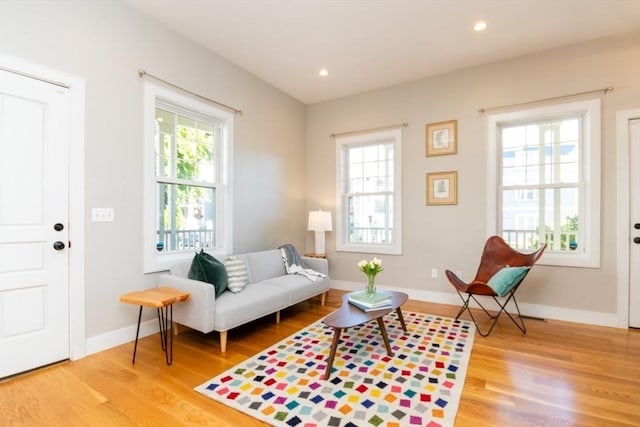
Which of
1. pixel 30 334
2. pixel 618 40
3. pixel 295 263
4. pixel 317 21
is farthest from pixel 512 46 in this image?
pixel 30 334

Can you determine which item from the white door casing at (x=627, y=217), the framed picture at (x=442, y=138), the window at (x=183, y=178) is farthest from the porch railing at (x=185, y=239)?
the white door casing at (x=627, y=217)

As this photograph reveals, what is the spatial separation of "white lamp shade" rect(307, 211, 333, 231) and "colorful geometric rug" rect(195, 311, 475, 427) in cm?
177

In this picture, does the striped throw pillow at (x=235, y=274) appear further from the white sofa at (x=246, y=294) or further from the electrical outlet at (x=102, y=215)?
the electrical outlet at (x=102, y=215)

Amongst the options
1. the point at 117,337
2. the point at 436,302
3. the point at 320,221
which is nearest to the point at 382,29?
the point at 320,221

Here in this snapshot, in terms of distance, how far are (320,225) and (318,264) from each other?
0.64 metres

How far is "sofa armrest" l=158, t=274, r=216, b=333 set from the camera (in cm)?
243

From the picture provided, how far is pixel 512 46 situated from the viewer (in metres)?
3.28

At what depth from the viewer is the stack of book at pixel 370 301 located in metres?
2.49

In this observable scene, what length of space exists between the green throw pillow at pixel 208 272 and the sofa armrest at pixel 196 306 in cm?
18

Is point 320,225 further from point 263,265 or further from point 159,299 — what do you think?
point 159,299

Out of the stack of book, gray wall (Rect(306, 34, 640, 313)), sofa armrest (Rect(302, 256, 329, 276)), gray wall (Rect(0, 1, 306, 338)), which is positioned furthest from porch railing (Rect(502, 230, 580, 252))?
gray wall (Rect(0, 1, 306, 338))

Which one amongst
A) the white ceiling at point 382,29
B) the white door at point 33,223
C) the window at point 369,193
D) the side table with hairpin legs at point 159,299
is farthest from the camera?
the window at point 369,193

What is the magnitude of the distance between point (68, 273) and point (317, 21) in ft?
10.0

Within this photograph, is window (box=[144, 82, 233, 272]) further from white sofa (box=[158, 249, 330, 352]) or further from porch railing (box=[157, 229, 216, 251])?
white sofa (box=[158, 249, 330, 352])
